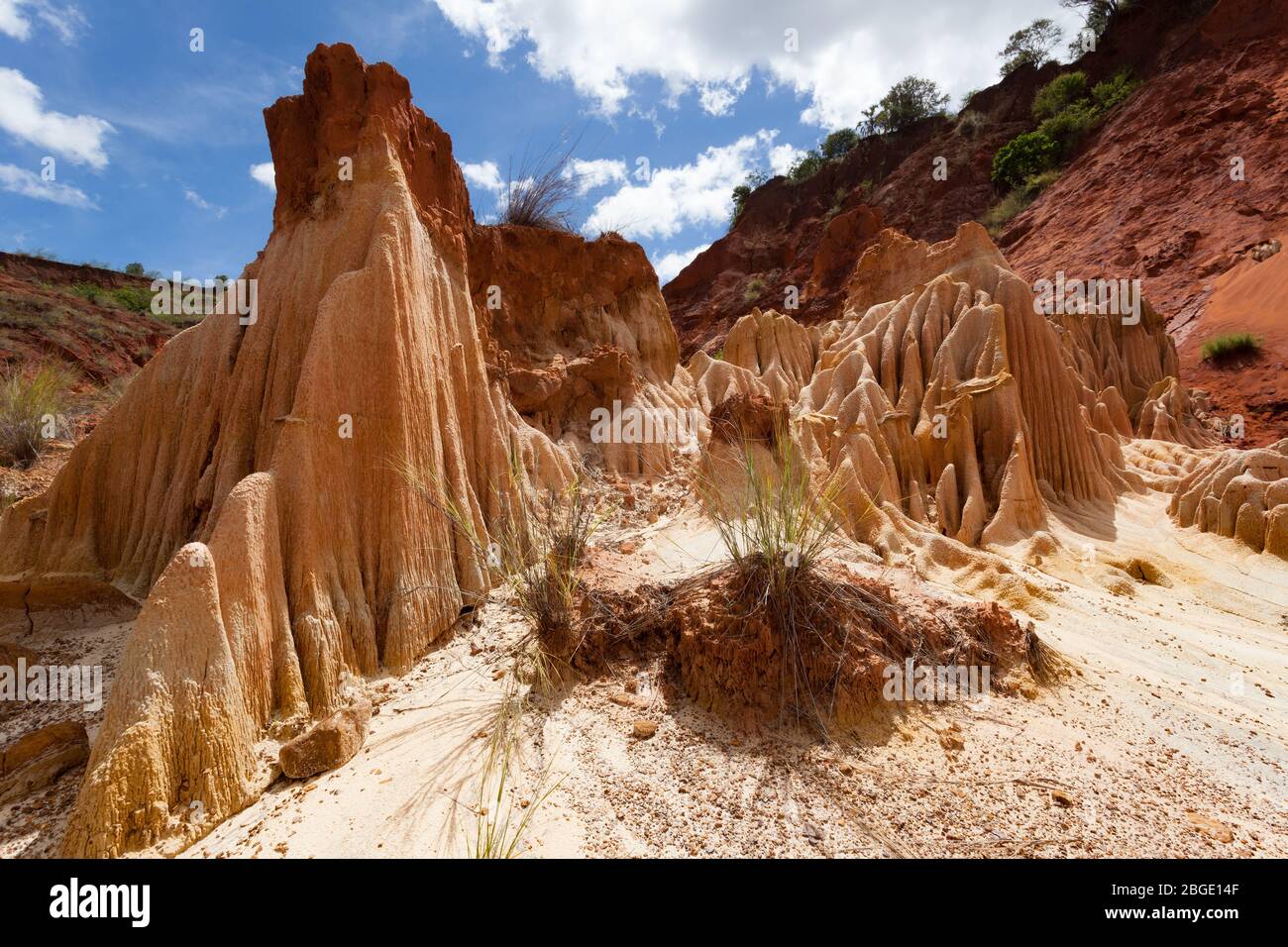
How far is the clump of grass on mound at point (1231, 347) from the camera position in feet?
57.2

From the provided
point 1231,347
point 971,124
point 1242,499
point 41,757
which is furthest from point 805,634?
point 971,124

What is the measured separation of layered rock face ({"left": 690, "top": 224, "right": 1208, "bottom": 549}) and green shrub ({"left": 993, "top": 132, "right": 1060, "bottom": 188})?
25110 mm

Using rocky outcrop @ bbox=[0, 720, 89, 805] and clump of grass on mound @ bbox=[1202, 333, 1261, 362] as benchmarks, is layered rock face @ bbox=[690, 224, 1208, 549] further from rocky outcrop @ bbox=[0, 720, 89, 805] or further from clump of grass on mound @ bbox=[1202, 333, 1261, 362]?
clump of grass on mound @ bbox=[1202, 333, 1261, 362]

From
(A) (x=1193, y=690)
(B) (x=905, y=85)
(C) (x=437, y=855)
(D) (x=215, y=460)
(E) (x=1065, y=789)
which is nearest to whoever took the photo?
(C) (x=437, y=855)

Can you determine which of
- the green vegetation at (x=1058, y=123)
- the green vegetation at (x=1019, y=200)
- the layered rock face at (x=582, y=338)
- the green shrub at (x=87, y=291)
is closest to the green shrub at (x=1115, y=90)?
the green vegetation at (x=1058, y=123)

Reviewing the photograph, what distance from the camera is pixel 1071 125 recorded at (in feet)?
99.8

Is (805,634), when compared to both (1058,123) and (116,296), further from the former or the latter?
(1058,123)

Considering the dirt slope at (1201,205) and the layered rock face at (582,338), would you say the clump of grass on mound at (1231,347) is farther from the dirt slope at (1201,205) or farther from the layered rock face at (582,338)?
the layered rock face at (582,338)

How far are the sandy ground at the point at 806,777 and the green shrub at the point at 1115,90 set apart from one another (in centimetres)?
3811

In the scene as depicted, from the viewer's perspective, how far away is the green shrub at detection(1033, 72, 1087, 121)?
105 feet

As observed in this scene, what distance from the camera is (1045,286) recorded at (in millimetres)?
22375
